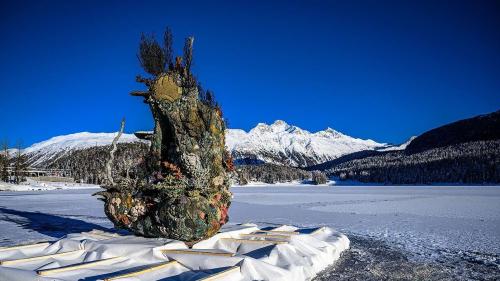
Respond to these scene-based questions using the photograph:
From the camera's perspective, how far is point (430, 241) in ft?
37.2

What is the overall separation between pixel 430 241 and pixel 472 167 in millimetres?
118230

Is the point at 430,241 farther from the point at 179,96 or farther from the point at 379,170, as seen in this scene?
the point at 379,170

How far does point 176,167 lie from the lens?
9.24 m

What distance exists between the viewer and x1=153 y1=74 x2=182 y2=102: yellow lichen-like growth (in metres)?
9.27

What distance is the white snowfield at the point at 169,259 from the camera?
21.2 ft

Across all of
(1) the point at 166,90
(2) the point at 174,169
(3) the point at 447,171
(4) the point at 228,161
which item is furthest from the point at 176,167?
(3) the point at 447,171

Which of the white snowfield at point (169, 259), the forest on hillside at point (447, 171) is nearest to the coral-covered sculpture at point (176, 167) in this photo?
the white snowfield at point (169, 259)

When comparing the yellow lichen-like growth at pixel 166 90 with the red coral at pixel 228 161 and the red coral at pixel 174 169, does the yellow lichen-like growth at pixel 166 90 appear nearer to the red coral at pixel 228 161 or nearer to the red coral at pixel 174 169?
the red coral at pixel 174 169

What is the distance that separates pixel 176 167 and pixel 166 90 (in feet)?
6.15

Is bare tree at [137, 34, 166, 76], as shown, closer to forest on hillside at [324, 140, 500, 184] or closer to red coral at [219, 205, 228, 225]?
red coral at [219, 205, 228, 225]

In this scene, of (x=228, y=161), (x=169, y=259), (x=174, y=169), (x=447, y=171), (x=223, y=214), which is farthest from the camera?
(x=447, y=171)

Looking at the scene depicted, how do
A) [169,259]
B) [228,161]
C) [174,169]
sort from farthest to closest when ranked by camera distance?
[228,161]
[174,169]
[169,259]

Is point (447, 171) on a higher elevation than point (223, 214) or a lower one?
lower

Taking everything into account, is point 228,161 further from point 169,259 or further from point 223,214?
point 169,259
